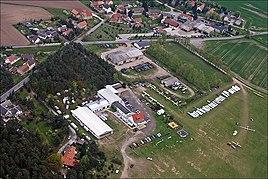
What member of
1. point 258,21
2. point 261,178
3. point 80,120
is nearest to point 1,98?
point 80,120

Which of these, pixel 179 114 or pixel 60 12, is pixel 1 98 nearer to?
pixel 179 114

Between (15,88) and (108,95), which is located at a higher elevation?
(108,95)

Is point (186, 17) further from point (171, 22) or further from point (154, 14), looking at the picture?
point (154, 14)

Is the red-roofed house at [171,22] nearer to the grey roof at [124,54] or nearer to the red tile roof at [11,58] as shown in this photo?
the grey roof at [124,54]

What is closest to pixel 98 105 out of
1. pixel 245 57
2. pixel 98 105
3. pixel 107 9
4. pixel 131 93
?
pixel 98 105

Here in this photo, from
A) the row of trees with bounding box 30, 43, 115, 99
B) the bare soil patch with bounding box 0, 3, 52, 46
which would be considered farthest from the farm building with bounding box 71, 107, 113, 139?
the bare soil patch with bounding box 0, 3, 52, 46

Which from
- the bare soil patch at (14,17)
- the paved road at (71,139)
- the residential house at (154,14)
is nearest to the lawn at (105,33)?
the residential house at (154,14)
